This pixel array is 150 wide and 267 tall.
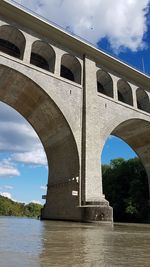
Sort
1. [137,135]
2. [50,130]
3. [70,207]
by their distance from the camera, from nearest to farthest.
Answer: [70,207]
[50,130]
[137,135]

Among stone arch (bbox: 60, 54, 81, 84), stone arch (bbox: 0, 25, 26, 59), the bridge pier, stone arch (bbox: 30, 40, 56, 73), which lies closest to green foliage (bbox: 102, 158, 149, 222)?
the bridge pier

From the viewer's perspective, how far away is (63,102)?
17.9 meters

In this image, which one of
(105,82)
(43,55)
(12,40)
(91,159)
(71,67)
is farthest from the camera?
(105,82)

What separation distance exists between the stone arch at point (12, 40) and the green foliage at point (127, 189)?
2206 centimetres

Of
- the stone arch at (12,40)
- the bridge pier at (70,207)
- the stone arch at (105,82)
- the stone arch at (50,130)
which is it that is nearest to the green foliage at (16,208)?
the bridge pier at (70,207)

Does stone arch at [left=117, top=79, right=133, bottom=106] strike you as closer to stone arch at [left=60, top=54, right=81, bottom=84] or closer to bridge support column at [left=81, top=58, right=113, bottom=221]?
bridge support column at [left=81, top=58, right=113, bottom=221]

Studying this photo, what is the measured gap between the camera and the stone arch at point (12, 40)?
17641mm

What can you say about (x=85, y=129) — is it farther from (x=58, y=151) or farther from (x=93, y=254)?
(x=93, y=254)

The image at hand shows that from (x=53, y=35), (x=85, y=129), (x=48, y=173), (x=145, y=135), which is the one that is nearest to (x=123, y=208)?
(x=145, y=135)

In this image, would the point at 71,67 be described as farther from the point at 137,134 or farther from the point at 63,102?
the point at 137,134

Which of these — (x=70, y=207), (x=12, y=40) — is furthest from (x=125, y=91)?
(x=70, y=207)

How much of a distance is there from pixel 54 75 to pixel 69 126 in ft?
A: 11.1

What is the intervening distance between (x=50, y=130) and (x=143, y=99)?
10.3m

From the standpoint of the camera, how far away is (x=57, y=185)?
753 inches
